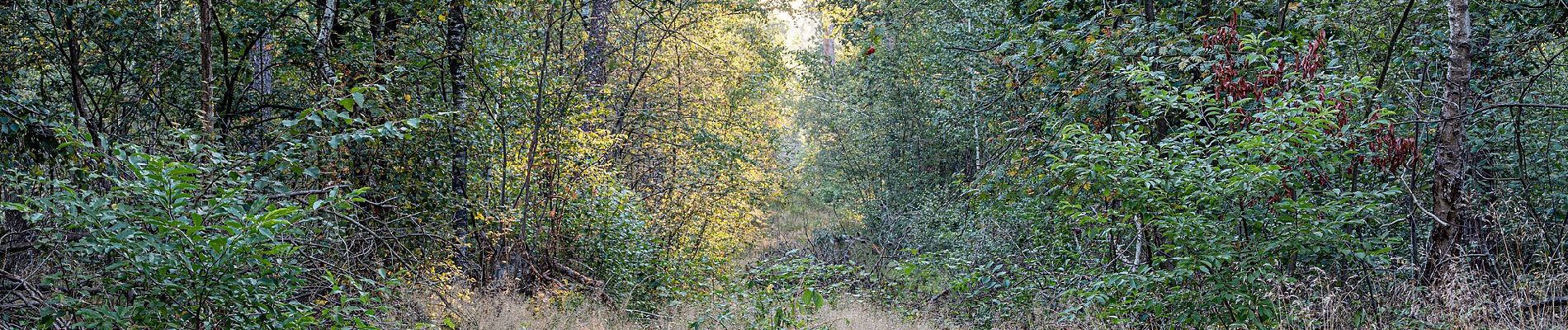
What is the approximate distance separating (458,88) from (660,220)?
16.0ft

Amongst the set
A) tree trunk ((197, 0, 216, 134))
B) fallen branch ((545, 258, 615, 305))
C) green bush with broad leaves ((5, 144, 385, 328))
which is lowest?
fallen branch ((545, 258, 615, 305))

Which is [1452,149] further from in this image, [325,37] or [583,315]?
[325,37]

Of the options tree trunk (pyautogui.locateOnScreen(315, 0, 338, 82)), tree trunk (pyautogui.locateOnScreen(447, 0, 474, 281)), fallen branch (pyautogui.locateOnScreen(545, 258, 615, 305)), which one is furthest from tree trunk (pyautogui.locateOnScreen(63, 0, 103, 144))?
fallen branch (pyautogui.locateOnScreen(545, 258, 615, 305))

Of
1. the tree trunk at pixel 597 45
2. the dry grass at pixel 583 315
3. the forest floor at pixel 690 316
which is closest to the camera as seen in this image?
the forest floor at pixel 690 316

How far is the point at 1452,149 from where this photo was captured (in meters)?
5.64

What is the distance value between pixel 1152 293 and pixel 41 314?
235 inches

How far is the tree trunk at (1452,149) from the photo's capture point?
Answer: 551cm

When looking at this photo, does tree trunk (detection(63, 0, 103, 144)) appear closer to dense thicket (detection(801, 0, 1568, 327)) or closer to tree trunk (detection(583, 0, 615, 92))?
tree trunk (detection(583, 0, 615, 92))

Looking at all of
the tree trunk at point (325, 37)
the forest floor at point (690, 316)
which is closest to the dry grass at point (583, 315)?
the forest floor at point (690, 316)

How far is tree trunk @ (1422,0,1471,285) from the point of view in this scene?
551cm

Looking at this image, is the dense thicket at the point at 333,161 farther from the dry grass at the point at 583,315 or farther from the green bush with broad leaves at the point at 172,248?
the dry grass at the point at 583,315

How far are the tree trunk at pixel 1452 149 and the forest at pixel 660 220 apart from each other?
0.6 inches

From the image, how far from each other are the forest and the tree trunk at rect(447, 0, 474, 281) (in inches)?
2.2

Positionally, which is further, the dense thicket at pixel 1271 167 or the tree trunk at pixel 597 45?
the tree trunk at pixel 597 45
